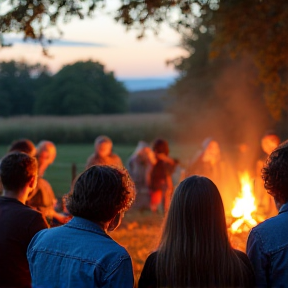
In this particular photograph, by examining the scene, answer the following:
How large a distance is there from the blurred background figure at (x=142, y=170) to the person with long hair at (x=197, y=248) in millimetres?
9048

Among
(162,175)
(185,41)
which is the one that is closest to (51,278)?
(162,175)

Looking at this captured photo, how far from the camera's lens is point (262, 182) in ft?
32.9

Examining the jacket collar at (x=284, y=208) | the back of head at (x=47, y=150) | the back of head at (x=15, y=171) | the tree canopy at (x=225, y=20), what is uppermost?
the tree canopy at (x=225, y=20)

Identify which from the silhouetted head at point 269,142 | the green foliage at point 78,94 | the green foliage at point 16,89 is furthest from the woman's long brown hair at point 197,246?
the green foliage at point 16,89

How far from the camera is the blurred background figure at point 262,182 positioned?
9641 millimetres

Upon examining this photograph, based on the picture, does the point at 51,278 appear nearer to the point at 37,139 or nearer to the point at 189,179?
the point at 189,179

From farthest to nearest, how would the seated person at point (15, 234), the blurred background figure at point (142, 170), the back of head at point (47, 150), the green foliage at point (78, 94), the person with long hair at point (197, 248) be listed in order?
the green foliage at point (78, 94) → the blurred background figure at point (142, 170) → the back of head at point (47, 150) → the seated person at point (15, 234) → the person with long hair at point (197, 248)

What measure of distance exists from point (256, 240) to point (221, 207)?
0.32 m

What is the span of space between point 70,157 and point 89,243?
3169 centimetres

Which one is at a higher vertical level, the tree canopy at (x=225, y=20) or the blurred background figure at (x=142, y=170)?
the tree canopy at (x=225, y=20)

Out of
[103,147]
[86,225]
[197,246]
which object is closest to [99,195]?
[86,225]

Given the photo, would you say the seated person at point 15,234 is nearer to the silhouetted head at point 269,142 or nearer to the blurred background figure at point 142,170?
the silhouetted head at point 269,142

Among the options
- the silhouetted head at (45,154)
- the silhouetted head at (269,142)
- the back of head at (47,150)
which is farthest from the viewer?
the silhouetted head at (269,142)

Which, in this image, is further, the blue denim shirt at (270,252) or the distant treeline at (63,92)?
the distant treeline at (63,92)
